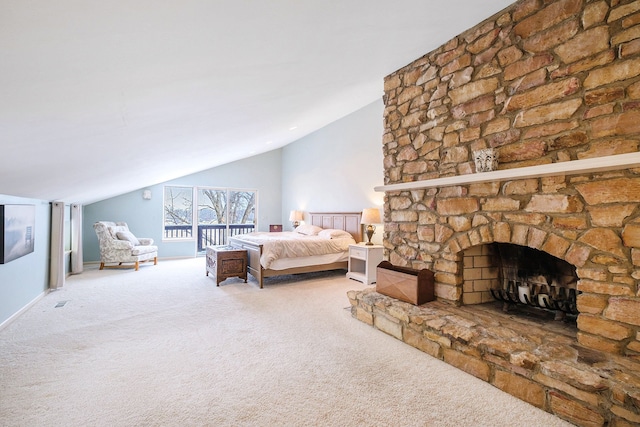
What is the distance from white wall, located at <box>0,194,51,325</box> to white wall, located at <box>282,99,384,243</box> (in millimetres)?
4889

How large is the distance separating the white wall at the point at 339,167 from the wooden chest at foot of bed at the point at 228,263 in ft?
8.02

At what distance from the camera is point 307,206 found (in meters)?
7.74

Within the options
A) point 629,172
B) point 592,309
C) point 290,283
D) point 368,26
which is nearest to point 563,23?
point 629,172

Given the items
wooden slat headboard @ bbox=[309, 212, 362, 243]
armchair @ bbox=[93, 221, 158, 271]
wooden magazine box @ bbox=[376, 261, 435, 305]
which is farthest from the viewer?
wooden slat headboard @ bbox=[309, 212, 362, 243]

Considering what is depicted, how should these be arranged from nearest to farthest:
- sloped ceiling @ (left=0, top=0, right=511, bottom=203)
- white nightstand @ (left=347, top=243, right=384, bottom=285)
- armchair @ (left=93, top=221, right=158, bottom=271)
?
sloped ceiling @ (left=0, top=0, right=511, bottom=203) → white nightstand @ (left=347, top=243, right=384, bottom=285) → armchair @ (left=93, top=221, right=158, bottom=271)

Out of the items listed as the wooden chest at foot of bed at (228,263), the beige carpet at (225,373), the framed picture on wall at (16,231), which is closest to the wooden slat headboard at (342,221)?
the wooden chest at foot of bed at (228,263)

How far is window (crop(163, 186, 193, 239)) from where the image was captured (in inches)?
301

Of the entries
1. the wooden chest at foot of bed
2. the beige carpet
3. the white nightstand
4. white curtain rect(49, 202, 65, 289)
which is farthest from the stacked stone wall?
white curtain rect(49, 202, 65, 289)

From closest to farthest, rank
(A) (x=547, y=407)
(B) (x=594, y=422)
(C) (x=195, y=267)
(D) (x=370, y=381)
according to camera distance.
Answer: (B) (x=594, y=422) → (A) (x=547, y=407) → (D) (x=370, y=381) → (C) (x=195, y=267)

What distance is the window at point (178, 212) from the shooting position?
7637 mm

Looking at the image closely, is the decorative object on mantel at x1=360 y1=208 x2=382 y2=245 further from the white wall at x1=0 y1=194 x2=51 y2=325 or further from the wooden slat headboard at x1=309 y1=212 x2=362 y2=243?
the white wall at x1=0 y1=194 x2=51 y2=325

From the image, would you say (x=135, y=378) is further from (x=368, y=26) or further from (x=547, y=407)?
(x=368, y=26)

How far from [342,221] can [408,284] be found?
11.0ft

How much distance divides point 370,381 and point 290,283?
3.00m
